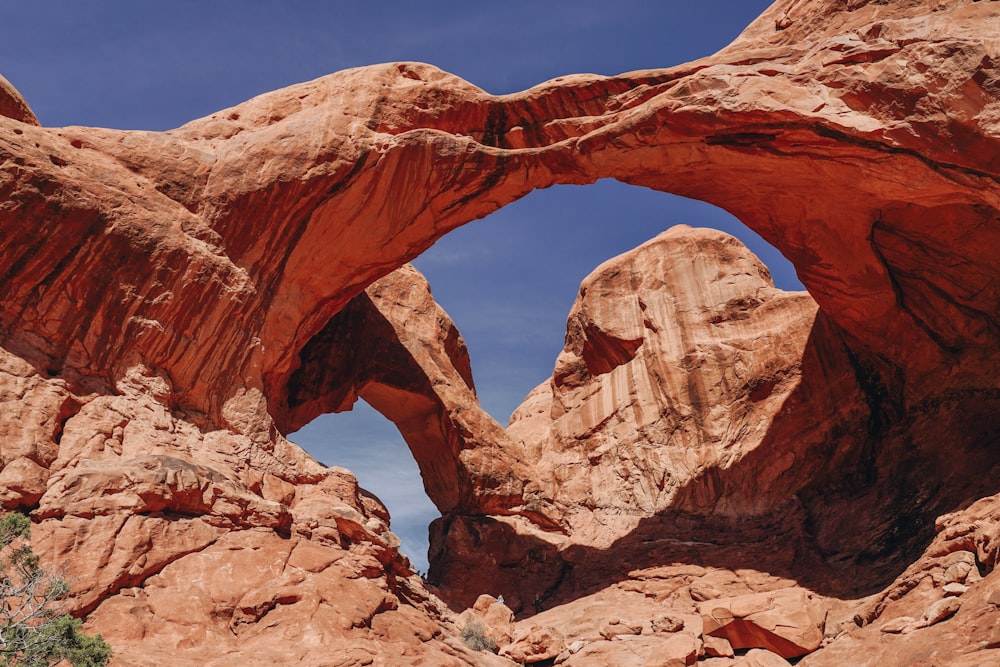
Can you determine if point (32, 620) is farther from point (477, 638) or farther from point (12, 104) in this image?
point (12, 104)

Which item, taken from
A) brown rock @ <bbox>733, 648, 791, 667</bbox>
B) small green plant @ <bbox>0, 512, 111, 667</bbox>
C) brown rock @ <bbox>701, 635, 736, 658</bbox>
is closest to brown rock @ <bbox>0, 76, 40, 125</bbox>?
small green plant @ <bbox>0, 512, 111, 667</bbox>

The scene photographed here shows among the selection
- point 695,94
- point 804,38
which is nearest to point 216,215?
point 695,94

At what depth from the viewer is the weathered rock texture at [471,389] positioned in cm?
1479

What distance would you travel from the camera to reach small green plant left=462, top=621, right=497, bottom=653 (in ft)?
59.5

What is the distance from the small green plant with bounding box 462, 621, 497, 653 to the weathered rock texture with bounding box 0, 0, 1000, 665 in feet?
1.79

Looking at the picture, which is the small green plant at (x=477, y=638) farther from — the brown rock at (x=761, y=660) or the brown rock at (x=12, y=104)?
the brown rock at (x=12, y=104)

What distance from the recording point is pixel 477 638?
60.6 feet

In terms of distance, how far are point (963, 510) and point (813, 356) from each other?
807 centimetres

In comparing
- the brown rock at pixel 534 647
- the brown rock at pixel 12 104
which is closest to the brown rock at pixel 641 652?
the brown rock at pixel 534 647

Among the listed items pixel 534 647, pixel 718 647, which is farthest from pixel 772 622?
pixel 534 647

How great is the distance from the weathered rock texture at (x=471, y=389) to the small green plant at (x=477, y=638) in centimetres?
55

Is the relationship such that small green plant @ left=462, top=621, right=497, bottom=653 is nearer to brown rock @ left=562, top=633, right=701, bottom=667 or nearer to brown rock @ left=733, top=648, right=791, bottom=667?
brown rock @ left=562, top=633, right=701, bottom=667

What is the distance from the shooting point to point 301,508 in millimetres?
16891

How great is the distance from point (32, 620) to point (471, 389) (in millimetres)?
17658
